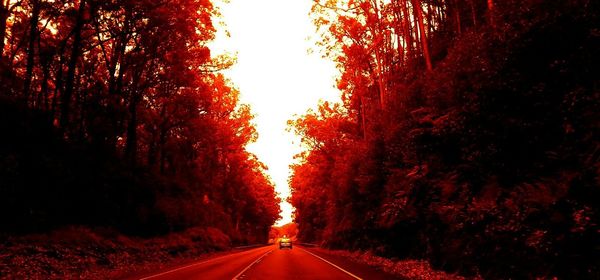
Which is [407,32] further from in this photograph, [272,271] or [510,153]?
[272,271]

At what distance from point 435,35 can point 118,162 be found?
75.5 ft

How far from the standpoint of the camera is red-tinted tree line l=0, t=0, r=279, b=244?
21.4 m

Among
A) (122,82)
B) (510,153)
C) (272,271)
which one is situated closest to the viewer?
(510,153)

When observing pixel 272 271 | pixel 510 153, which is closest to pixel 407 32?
pixel 510 153

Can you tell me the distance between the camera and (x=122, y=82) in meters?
28.8

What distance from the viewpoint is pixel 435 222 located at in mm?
15820

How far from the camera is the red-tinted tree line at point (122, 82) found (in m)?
21.4

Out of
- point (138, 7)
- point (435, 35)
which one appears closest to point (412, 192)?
point (435, 35)

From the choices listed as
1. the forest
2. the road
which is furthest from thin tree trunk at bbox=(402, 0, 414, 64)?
the road

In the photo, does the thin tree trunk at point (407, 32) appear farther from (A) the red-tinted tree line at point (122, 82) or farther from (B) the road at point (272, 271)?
(B) the road at point (272, 271)

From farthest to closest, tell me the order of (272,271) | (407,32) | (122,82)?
(122,82), (407,32), (272,271)

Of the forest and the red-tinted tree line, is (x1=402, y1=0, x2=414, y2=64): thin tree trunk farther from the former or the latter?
the red-tinted tree line

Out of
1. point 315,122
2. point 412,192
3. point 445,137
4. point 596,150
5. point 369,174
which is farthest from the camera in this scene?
point 315,122

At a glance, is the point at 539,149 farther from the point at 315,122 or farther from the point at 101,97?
the point at 315,122
